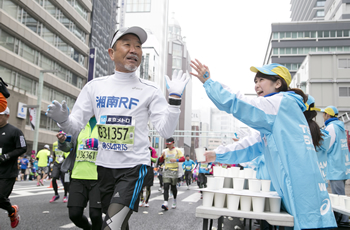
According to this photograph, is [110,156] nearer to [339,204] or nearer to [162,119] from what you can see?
[162,119]

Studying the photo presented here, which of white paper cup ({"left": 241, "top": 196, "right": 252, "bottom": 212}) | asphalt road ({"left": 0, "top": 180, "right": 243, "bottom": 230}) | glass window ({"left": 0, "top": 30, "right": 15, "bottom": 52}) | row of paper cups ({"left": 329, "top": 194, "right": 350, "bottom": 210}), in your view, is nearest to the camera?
white paper cup ({"left": 241, "top": 196, "right": 252, "bottom": 212})

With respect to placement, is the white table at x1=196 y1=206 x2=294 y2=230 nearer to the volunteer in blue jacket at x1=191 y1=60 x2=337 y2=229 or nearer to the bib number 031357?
the volunteer in blue jacket at x1=191 y1=60 x2=337 y2=229

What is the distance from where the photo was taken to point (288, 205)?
9.52 feet

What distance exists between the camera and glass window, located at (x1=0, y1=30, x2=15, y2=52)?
2645 cm

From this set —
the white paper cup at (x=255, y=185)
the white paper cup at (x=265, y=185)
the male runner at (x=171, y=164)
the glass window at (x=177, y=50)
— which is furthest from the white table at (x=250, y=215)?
the glass window at (x=177, y=50)

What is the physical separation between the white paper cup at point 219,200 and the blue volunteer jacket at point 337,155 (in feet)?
13.2

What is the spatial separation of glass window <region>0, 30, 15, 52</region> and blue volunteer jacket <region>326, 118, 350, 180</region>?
2677 centimetres

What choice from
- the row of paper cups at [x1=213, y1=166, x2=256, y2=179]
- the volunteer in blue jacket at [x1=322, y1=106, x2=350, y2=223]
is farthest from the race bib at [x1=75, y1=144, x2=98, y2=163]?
the volunteer in blue jacket at [x1=322, y1=106, x2=350, y2=223]

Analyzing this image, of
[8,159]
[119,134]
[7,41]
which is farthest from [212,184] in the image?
[7,41]

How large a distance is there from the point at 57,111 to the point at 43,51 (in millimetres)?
32629

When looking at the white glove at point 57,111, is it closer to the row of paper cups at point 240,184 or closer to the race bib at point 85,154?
the row of paper cups at point 240,184

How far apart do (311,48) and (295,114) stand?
71796 mm

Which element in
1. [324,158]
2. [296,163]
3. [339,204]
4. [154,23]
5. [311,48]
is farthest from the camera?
[154,23]

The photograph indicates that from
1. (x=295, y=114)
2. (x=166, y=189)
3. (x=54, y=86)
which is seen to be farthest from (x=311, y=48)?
(x=295, y=114)
